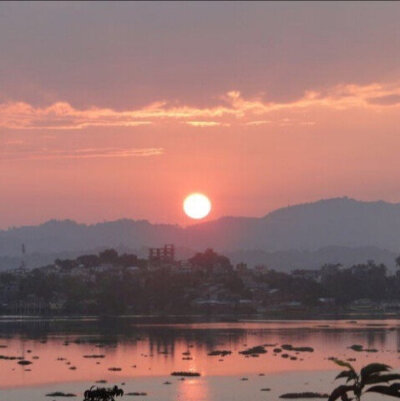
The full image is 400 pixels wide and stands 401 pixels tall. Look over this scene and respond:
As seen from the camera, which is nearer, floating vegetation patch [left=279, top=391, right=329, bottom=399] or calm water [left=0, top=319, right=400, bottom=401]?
floating vegetation patch [left=279, top=391, right=329, bottom=399]

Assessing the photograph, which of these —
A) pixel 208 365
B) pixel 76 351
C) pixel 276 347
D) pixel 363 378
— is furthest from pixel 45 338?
pixel 363 378

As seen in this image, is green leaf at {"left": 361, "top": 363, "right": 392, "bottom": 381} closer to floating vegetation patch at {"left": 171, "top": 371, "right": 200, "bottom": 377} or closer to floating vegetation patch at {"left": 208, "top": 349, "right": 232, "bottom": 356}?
floating vegetation patch at {"left": 171, "top": 371, "right": 200, "bottom": 377}

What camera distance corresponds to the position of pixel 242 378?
215 feet

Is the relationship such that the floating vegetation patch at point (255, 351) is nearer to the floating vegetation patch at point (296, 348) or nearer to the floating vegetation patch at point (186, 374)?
the floating vegetation patch at point (296, 348)

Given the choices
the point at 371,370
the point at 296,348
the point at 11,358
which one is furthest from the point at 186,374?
the point at 371,370

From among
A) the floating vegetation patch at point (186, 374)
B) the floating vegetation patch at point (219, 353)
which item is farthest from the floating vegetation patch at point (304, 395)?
the floating vegetation patch at point (219, 353)

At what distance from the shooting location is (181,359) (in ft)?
266

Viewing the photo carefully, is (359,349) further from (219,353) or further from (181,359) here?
(181,359)

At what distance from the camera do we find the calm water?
59.7 m

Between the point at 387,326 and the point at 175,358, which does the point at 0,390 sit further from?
the point at 387,326

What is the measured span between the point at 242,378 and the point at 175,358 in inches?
685

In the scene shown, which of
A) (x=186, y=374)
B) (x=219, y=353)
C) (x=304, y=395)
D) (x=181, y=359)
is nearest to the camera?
(x=304, y=395)

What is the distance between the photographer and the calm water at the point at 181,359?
196ft

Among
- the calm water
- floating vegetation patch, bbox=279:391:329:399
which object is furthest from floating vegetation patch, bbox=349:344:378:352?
floating vegetation patch, bbox=279:391:329:399
